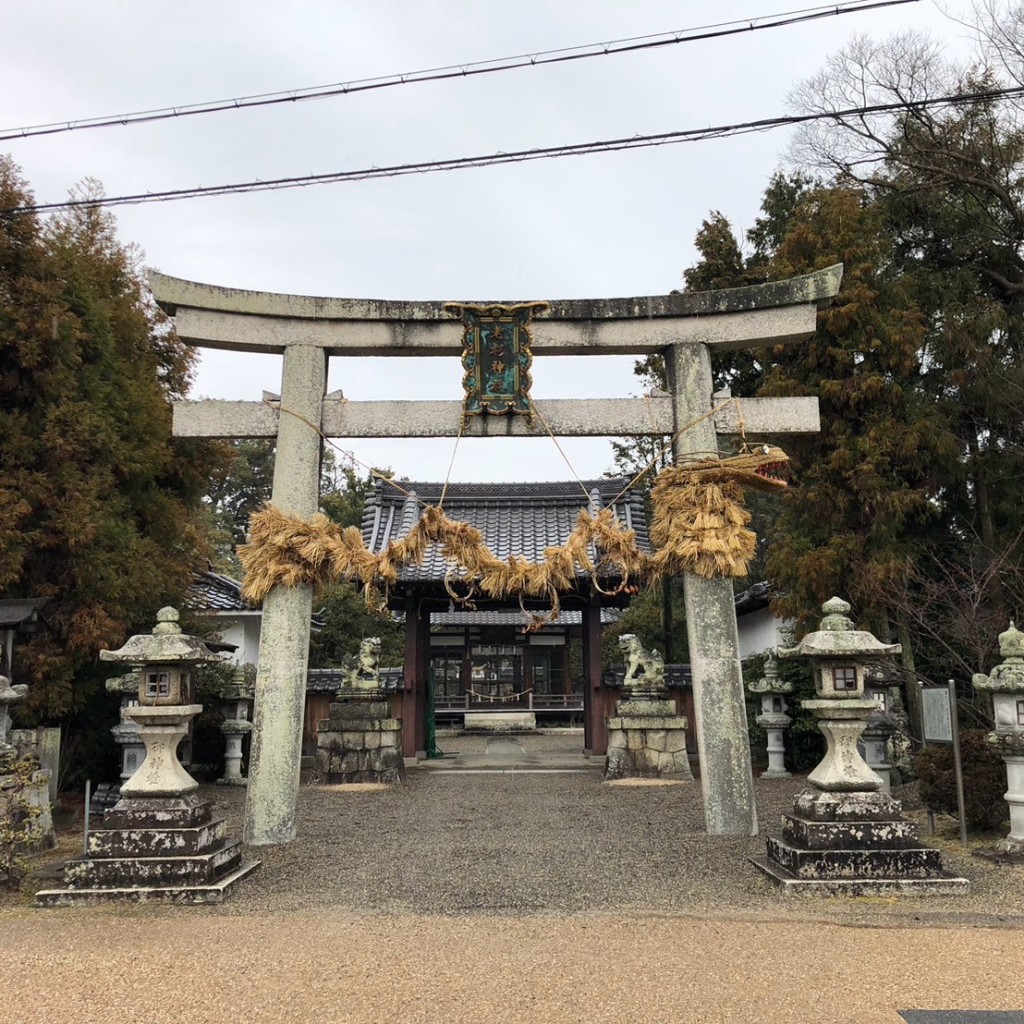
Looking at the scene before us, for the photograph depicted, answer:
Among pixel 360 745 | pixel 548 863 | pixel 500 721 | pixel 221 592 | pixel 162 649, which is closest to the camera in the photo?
pixel 162 649

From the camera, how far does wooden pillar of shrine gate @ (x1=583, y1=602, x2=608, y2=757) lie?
14.6 meters

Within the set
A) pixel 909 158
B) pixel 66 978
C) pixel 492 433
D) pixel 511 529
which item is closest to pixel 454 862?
pixel 66 978

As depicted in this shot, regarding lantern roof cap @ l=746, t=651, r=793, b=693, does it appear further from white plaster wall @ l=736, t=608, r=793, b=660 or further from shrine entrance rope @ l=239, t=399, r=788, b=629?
shrine entrance rope @ l=239, t=399, r=788, b=629

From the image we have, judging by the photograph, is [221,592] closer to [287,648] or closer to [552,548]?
[287,648]

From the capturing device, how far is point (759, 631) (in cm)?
1866

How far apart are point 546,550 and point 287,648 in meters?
2.28

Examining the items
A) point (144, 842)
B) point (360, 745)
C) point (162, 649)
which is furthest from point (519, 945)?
point (360, 745)

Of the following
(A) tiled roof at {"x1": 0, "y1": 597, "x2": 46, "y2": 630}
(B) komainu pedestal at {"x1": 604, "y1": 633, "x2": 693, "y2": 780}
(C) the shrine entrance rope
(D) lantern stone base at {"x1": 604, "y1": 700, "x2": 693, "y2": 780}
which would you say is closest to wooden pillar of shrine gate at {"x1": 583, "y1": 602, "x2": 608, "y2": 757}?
(B) komainu pedestal at {"x1": 604, "y1": 633, "x2": 693, "y2": 780}

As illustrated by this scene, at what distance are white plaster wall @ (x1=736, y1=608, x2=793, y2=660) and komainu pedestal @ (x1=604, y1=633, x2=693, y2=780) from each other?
5.27 metres

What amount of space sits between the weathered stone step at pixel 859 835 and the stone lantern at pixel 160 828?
3.85m

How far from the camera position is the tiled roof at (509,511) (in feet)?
51.1

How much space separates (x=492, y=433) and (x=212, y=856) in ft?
12.7

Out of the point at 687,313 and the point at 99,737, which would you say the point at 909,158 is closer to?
the point at 687,313

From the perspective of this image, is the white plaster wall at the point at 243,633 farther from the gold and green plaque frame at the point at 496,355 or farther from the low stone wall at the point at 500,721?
the gold and green plaque frame at the point at 496,355
